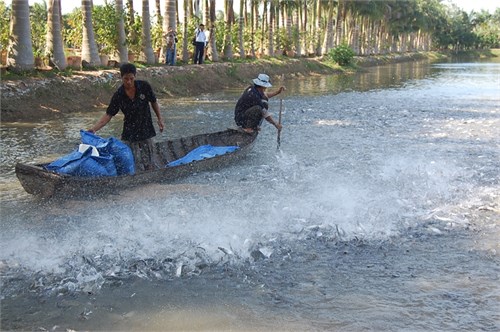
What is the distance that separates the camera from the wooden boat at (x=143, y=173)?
8.07m

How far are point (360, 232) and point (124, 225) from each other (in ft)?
11.0

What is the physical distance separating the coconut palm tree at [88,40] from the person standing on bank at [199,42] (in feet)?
22.6

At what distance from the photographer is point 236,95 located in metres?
25.6

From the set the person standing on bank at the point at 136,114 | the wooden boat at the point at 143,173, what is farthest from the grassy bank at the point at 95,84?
the person standing on bank at the point at 136,114

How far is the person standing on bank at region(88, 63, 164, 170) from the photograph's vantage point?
894 centimetres

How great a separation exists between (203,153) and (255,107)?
188 centimetres

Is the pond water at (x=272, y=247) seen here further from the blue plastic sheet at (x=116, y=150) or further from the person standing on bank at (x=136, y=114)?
the person standing on bank at (x=136, y=114)

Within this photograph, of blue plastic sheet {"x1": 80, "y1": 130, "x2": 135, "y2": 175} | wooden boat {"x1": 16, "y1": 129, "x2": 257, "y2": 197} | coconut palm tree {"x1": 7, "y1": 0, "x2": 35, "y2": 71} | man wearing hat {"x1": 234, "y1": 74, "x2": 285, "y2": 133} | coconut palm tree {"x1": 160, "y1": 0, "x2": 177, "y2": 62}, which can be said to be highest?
coconut palm tree {"x1": 160, "y1": 0, "x2": 177, "y2": 62}

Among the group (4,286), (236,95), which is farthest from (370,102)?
(4,286)

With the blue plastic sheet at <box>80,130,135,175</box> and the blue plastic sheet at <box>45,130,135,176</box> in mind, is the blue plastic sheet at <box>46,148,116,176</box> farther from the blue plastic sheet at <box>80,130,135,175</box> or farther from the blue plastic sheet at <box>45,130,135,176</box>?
the blue plastic sheet at <box>80,130,135,175</box>

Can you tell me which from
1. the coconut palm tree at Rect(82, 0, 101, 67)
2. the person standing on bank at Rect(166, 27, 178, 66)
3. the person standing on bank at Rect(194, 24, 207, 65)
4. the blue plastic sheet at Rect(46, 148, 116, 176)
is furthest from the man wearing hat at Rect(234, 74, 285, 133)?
the person standing on bank at Rect(194, 24, 207, 65)

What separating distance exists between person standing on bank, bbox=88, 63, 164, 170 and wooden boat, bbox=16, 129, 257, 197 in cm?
60

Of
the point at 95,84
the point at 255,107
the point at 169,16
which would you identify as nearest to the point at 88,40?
the point at 95,84

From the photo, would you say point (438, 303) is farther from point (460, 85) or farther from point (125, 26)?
point (460, 85)
